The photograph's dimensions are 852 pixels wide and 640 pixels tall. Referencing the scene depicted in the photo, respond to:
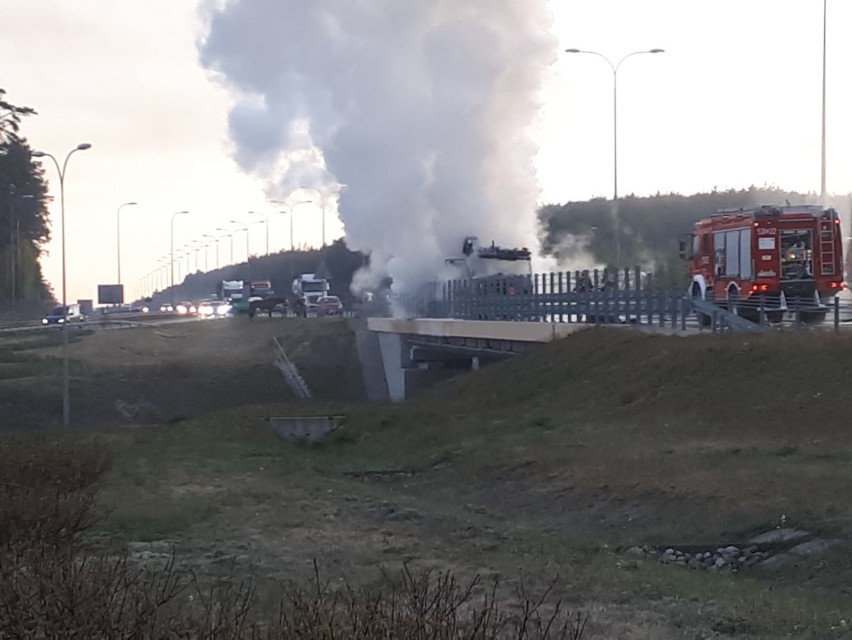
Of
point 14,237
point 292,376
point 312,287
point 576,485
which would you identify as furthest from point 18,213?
point 576,485

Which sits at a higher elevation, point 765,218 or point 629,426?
point 765,218

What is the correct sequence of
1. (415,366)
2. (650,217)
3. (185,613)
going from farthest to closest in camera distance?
(650,217)
(415,366)
(185,613)

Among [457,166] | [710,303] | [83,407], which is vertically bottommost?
[83,407]

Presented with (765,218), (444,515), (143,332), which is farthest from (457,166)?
(444,515)

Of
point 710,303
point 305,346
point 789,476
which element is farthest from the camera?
point 305,346

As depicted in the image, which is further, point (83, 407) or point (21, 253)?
point (21, 253)

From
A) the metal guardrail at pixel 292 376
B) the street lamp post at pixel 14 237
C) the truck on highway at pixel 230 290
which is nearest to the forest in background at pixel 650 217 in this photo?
the metal guardrail at pixel 292 376

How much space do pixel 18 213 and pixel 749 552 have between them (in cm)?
9457

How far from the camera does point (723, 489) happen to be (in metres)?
19.3

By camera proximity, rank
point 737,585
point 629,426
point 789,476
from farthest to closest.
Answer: point 629,426
point 789,476
point 737,585

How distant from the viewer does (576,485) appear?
2288 cm

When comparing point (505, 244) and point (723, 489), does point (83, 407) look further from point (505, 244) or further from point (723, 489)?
point (723, 489)

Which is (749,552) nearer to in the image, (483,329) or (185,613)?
(185,613)

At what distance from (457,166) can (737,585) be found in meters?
43.2
